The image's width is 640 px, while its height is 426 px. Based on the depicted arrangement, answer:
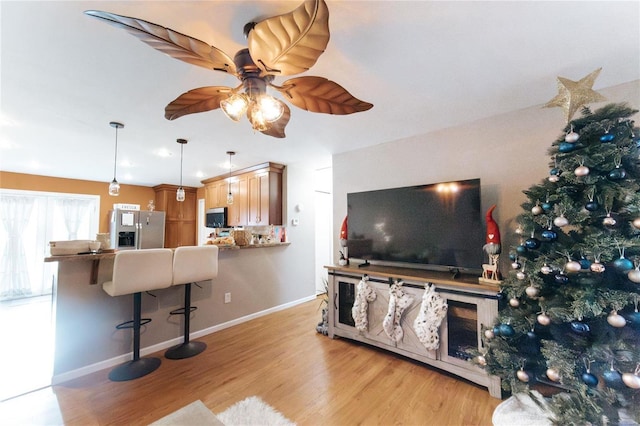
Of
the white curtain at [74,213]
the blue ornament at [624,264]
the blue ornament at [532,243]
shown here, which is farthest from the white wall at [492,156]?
the white curtain at [74,213]

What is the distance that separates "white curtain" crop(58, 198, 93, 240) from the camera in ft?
16.6

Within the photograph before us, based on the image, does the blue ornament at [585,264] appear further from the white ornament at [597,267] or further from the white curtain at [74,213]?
the white curtain at [74,213]

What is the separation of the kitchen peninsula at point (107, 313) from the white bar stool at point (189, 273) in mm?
183

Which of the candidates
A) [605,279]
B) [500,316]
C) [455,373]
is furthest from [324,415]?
[605,279]

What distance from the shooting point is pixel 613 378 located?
3.90ft

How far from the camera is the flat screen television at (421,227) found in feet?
7.59

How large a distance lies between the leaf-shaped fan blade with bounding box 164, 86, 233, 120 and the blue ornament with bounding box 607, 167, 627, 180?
2.08 m

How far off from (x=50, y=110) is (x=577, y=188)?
159 inches

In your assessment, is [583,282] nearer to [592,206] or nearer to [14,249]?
[592,206]

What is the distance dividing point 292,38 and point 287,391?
2.35 meters

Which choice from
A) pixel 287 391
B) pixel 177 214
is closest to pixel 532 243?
pixel 287 391

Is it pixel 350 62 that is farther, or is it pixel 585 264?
pixel 350 62

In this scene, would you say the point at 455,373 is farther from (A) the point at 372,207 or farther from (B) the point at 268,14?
(B) the point at 268,14

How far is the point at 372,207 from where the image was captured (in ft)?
9.72
